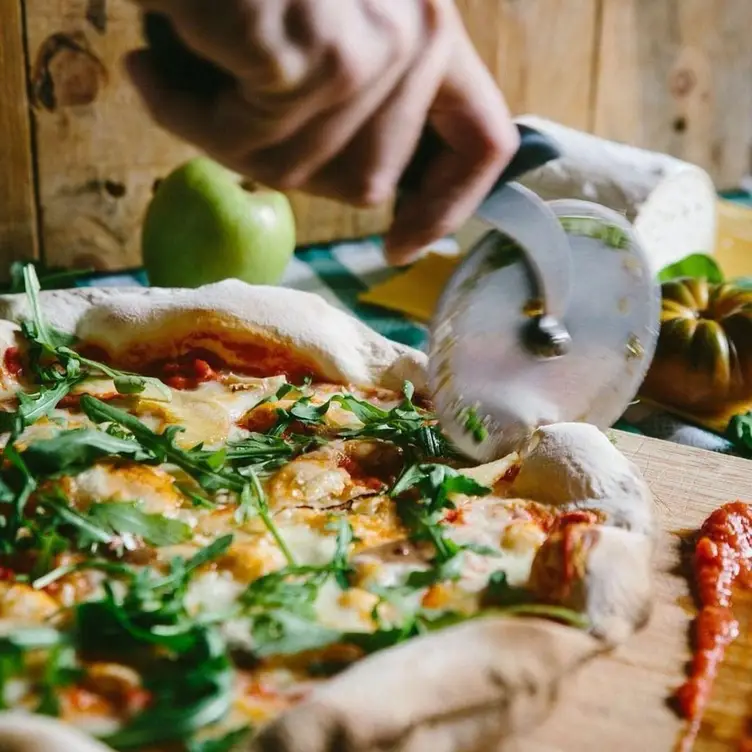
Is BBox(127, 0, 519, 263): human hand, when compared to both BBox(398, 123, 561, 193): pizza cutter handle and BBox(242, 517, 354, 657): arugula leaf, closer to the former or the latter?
BBox(398, 123, 561, 193): pizza cutter handle

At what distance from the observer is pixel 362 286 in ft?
10.7

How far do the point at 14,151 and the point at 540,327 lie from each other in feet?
5.97

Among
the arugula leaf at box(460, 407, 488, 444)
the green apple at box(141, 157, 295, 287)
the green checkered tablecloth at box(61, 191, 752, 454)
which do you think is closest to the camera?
the arugula leaf at box(460, 407, 488, 444)

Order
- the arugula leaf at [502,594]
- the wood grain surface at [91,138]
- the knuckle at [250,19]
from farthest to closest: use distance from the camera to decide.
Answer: the wood grain surface at [91,138]
the arugula leaf at [502,594]
the knuckle at [250,19]

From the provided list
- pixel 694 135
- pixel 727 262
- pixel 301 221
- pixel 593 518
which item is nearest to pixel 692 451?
pixel 593 518

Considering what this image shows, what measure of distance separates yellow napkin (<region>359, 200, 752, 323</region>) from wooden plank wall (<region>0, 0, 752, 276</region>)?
0.49 meters

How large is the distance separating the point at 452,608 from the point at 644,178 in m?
1.96

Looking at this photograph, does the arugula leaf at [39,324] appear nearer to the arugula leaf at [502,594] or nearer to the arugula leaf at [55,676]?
the arugula leaf at [55,676]

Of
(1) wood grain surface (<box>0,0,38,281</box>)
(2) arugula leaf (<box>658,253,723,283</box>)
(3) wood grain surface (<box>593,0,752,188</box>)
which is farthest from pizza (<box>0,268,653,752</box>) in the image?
(3) wood grain surface (<box>593,0,752,188</box>)

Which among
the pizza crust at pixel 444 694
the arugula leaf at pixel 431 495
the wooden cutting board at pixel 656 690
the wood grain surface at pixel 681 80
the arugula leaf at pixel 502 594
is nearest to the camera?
the pizza crust at pixel 444 694

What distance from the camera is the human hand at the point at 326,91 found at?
3.49 feet

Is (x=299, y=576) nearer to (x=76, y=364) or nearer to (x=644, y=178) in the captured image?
(x=76, y=364)

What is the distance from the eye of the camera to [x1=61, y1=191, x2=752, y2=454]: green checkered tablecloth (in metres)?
2.38

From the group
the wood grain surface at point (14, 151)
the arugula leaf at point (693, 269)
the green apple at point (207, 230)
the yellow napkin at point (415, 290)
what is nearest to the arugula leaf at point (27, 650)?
the green apple at point (207, 230)
